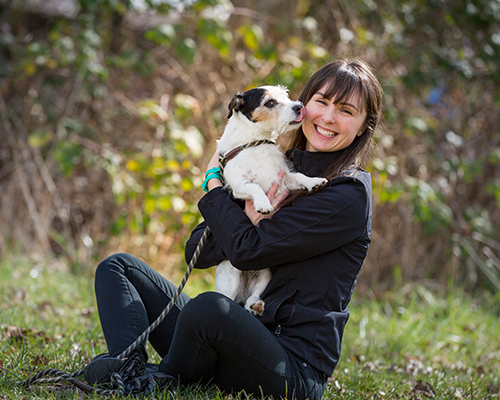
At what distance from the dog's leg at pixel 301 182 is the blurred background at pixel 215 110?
2.35 metres

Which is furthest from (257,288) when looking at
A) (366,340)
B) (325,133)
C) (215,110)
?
(215,110)

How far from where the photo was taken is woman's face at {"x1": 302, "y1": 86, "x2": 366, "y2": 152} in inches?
90.7

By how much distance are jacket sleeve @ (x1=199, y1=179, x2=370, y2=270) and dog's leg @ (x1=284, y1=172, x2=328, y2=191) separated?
0.23ft

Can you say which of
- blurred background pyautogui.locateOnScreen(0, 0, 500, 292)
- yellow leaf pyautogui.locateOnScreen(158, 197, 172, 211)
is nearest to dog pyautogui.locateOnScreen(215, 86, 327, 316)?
yellow leaf pyautogui.locateOnScreen(158, 197, 172, 211)

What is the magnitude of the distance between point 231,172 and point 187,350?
89 cm

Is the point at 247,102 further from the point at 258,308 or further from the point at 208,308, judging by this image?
the point at 208,308

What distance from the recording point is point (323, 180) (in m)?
2.19

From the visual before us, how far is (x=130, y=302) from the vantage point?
7.39ft

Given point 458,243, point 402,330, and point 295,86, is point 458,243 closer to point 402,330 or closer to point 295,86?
point 402,330

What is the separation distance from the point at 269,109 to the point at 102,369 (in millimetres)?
1450

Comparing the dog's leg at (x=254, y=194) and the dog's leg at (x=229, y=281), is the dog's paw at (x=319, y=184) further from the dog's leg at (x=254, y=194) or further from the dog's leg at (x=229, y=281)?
the dog's leg at (x=229, y=281)

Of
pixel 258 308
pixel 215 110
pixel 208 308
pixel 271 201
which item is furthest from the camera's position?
pixel 215 110

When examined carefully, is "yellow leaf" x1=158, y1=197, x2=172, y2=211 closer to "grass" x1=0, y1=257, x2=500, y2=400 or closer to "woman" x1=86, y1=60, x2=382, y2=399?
"grass" x1=0, y1=257, x2=500, y2=400

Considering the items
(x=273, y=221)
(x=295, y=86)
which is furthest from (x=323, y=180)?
(x=295, y=86)
